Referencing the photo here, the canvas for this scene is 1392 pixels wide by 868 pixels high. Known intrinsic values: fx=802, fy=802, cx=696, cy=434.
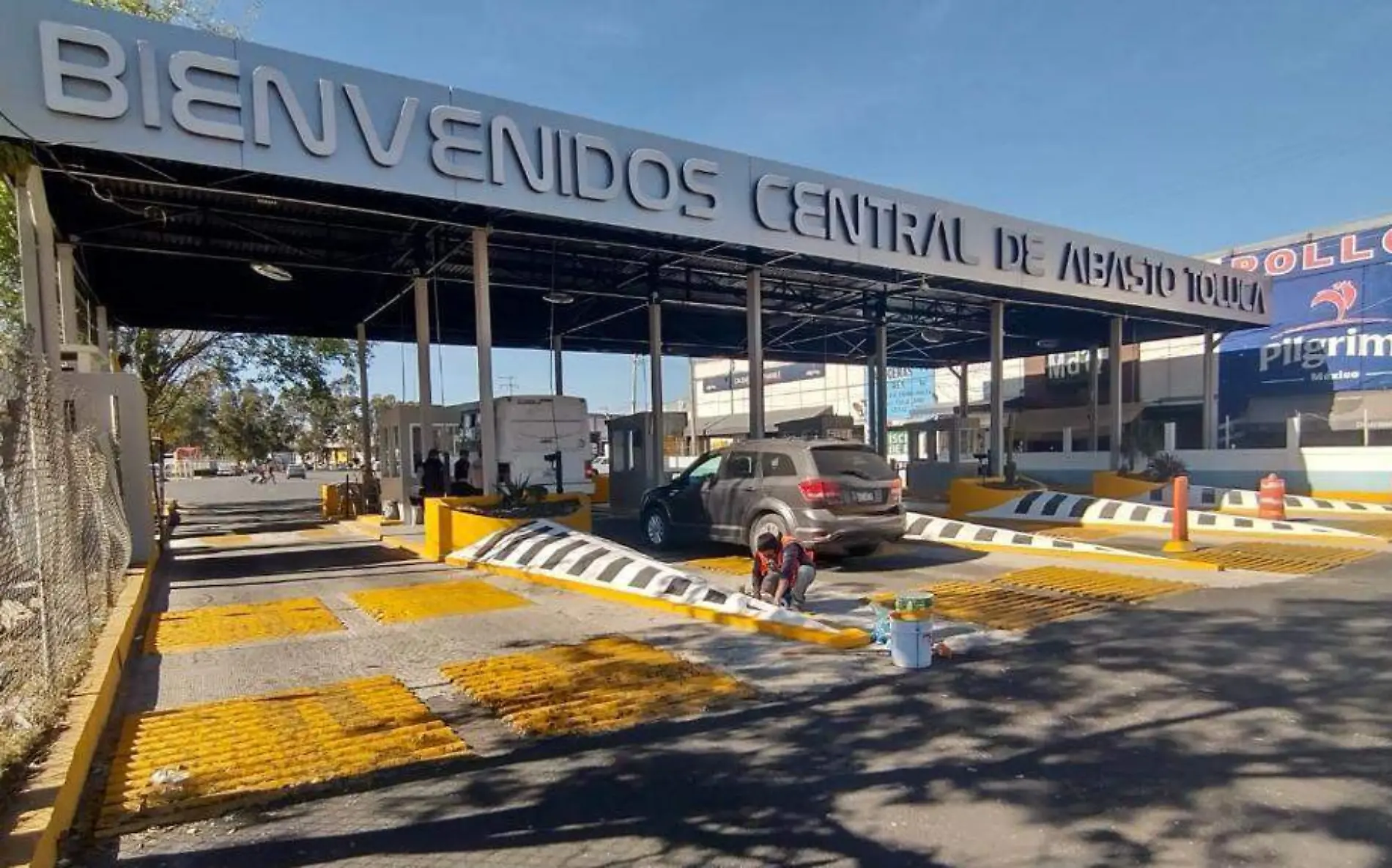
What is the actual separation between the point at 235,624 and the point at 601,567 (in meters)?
3.59

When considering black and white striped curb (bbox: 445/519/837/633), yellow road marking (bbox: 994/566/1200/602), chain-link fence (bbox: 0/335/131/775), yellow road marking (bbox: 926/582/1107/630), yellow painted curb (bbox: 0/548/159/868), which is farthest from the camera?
yellow road marking (bbox: 994/566/1200/602)

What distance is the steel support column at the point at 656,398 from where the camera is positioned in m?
17.4

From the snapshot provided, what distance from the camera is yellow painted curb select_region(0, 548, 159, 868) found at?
9.79 ft

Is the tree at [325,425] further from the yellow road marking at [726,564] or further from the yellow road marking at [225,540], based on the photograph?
the yellow road marking at [726,564]

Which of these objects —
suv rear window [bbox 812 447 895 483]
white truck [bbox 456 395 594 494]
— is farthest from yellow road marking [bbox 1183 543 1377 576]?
white truck [bbox 456 395 594 494]

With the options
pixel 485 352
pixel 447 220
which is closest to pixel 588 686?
pixel 485 352

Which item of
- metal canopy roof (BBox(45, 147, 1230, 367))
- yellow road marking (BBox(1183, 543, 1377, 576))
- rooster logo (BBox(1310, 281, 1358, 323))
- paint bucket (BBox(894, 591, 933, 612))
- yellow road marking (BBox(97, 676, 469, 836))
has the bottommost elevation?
yellow road marking (BBox(1183, 543, 1377, 576))

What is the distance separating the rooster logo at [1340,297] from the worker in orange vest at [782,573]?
93.2 ft

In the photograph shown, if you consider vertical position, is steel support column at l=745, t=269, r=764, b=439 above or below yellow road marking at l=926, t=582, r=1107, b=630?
above

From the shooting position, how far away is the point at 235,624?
7469 millimetres

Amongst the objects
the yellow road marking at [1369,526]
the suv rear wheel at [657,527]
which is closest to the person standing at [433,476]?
the suv rear wheel at [657,527]

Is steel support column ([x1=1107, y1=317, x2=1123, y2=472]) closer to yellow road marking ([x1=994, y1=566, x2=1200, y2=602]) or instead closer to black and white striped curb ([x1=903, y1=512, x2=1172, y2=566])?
black and white striped curb ([x1=903, y1=512, x2=1172, y2=566])

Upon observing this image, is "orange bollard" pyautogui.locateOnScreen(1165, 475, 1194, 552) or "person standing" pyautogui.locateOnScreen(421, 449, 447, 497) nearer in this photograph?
"orange bollard" pyautogui.locateOnScreen(1165, 475, 1194, 552)

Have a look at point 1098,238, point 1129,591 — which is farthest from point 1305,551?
point 1098,238
